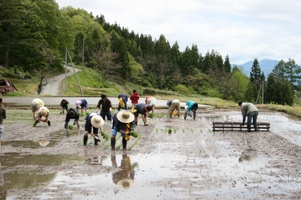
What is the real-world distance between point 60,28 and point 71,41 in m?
5.53

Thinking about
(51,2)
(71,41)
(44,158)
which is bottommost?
(44,158)

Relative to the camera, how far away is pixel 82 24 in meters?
94.2

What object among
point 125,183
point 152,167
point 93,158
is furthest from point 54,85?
→ point 125,183

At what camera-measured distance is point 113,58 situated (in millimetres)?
72062

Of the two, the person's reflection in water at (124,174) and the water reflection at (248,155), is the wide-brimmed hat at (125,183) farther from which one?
the water reflection at (248,155)

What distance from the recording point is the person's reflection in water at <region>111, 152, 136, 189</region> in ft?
28.8

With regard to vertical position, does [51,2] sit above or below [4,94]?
above

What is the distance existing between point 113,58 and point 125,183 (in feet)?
211

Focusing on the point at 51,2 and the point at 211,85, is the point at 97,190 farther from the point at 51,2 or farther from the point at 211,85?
the point at 211,85

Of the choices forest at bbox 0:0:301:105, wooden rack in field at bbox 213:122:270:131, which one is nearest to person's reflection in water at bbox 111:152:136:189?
wooden rack in field at bbox 213:122:270:131

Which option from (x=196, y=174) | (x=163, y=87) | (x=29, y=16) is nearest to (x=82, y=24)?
(x=163, y=87)

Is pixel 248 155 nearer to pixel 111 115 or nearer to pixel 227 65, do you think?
pixel 111 115

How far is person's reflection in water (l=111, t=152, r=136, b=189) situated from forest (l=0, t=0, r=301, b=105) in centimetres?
3643

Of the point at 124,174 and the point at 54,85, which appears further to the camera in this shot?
the point at 54,85
